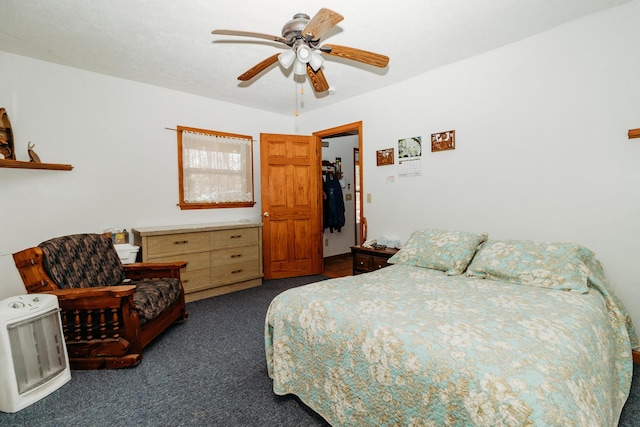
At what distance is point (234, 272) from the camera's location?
3676 millimetres

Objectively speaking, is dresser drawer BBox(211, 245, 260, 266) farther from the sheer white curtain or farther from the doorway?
the doorway

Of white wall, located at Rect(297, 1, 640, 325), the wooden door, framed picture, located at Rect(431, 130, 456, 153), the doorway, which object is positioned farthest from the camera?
the doorway

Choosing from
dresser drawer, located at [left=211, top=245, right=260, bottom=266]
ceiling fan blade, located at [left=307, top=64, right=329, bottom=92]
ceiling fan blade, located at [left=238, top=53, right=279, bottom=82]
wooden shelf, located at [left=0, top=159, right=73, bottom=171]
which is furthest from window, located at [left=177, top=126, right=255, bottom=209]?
ceiling fan blade, located at [left=307, top=64, right=329, bottom=92]

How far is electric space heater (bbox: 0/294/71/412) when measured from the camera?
1603 millimetres

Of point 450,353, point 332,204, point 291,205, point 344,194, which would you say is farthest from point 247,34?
point 344,194

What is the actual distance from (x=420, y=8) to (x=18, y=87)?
3632 mm

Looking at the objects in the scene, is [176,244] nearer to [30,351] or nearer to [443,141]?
[30,351]

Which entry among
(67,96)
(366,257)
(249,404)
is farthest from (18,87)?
(366,257)

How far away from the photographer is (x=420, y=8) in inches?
80.1

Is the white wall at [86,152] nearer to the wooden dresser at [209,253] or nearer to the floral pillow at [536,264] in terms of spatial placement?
the wooden dresser at [209,253]

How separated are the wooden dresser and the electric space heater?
3.97 ft

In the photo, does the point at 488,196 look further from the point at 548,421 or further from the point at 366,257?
the point at 548,421


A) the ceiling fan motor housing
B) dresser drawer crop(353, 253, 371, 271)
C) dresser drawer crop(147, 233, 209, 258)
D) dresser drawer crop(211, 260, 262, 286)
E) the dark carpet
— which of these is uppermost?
the ceiling fan motor housing

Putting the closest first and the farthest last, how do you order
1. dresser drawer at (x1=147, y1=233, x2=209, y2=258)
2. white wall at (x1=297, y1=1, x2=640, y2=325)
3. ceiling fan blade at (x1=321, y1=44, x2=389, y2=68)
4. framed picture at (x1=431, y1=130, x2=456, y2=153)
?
ceiling fan blade at (x1=321, y1=44, x2=389, y2=68), white wall at (x1=297, y1=1, x2=640, y2=325), framed picture at (x1=431, y1=130, x2=456, y2=153), dresser drawer at (x1=147, y1=233, x2=209, y2=258)
